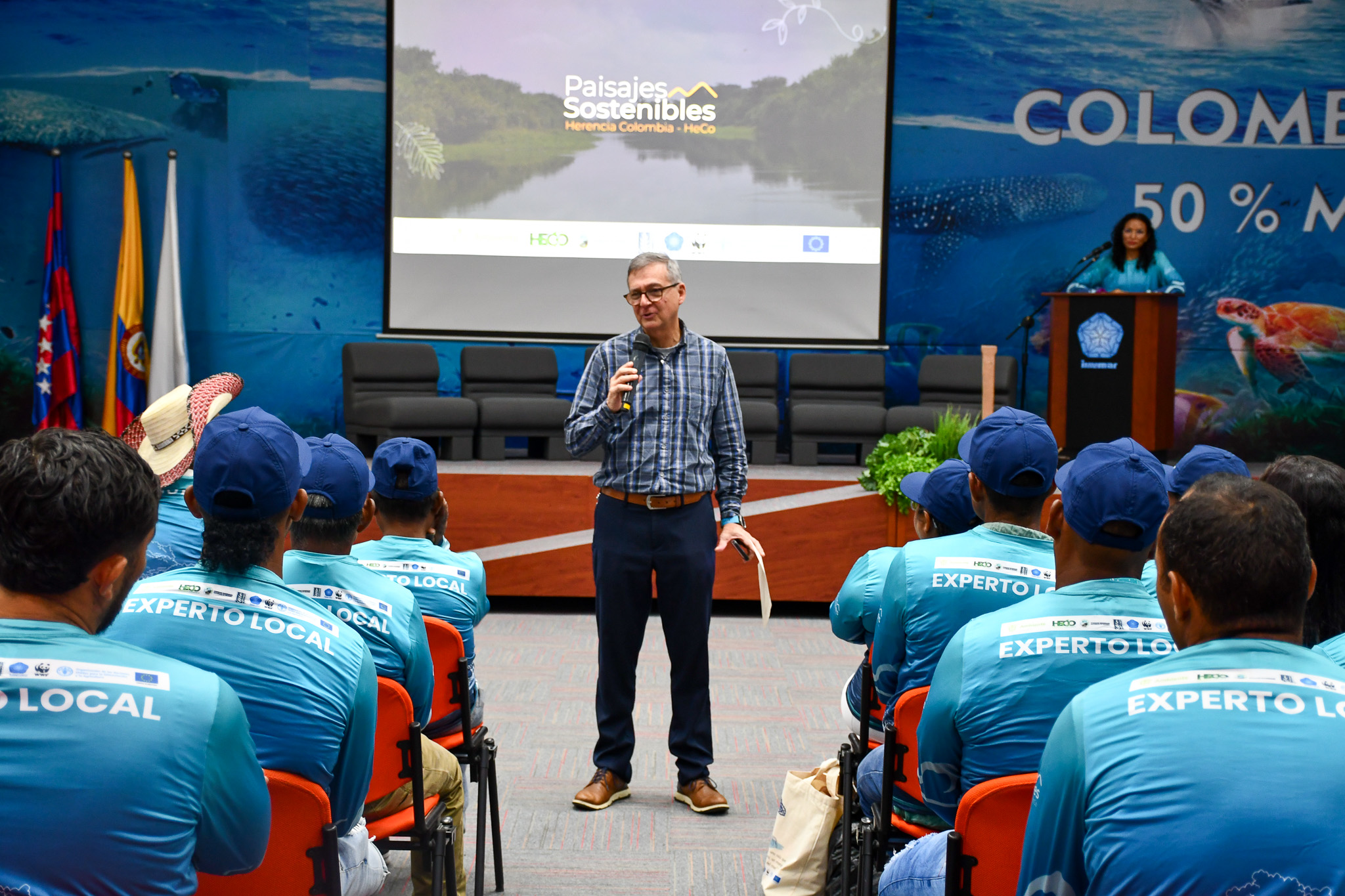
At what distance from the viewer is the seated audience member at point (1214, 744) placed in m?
0.98

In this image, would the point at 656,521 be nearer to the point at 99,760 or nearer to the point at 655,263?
the point at 655,263

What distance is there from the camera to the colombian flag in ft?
25.0

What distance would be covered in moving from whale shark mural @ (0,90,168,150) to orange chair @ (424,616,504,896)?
721cm

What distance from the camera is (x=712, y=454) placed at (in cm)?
347

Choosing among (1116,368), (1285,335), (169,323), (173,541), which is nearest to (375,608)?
(173,541)

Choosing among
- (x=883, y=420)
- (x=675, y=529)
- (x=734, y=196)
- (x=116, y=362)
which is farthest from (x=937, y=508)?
(x=116, y=362)

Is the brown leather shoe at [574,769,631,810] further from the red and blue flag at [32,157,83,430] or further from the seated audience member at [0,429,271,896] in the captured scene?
the red and blue flag at [32,157,83,430]

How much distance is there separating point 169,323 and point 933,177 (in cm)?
568

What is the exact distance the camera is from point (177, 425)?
2.91 m

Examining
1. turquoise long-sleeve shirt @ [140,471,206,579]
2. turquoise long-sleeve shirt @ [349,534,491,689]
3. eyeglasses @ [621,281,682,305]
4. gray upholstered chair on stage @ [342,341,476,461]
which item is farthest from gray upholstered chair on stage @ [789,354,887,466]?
turquoise long-sleeve shirt @ [140,471,206,579]

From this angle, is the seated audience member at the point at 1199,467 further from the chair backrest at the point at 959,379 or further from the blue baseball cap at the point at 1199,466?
the chair backrest at the point at 959,379

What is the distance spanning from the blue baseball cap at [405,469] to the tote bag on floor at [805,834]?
1080mm

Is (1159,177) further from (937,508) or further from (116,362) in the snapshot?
(116,362)

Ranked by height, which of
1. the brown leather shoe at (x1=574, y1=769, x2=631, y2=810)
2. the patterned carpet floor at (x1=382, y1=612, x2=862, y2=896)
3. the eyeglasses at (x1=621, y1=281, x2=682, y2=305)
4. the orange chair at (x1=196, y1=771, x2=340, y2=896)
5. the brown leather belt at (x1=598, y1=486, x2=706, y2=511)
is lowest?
the patterned carpet floor at (x1=382, y1=612, x2=862, y2=896)
